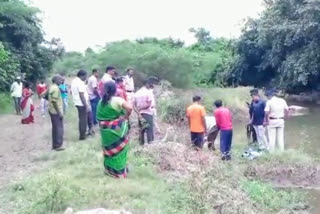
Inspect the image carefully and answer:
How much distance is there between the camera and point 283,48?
33.9m

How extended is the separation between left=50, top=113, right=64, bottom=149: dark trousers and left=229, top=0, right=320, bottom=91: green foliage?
19.2m

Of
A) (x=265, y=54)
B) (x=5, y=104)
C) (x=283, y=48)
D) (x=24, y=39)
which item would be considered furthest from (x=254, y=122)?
(x=265, y=54)

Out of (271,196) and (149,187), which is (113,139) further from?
(271,196)

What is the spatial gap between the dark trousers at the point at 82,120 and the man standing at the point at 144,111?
1.12 meters

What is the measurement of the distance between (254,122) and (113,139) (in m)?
5.20

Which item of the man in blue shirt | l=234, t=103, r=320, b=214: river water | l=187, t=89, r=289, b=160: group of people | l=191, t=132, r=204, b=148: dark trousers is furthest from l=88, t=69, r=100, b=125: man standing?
l=234, t=103, r=320, b=214: river water

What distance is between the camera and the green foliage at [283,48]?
30.6 metres

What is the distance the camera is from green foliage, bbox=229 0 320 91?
30.6 metres

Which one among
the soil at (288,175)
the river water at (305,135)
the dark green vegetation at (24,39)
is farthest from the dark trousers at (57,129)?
the dark green vegetation at (24,39)

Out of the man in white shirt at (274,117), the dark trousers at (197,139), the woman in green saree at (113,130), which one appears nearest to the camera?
the woman in green saree at (113,130)

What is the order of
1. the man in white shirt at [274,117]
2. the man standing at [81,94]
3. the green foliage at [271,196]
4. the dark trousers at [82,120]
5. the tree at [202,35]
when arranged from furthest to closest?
the tree at [202,35] < the man in white shirt at [274,117] < the dark trousers at [82,120] < the man standing at [81,94] < the green foliage at [271,196]

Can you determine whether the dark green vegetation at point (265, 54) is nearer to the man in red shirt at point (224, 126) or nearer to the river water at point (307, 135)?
the river water at point (307, 135)

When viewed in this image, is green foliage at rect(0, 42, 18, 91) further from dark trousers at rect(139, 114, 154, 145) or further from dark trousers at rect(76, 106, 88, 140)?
dark trousers at rect(139, 114, 154, 145)

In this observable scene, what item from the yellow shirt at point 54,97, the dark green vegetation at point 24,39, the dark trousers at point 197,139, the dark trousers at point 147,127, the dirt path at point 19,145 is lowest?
the dirt path at point 19,145
